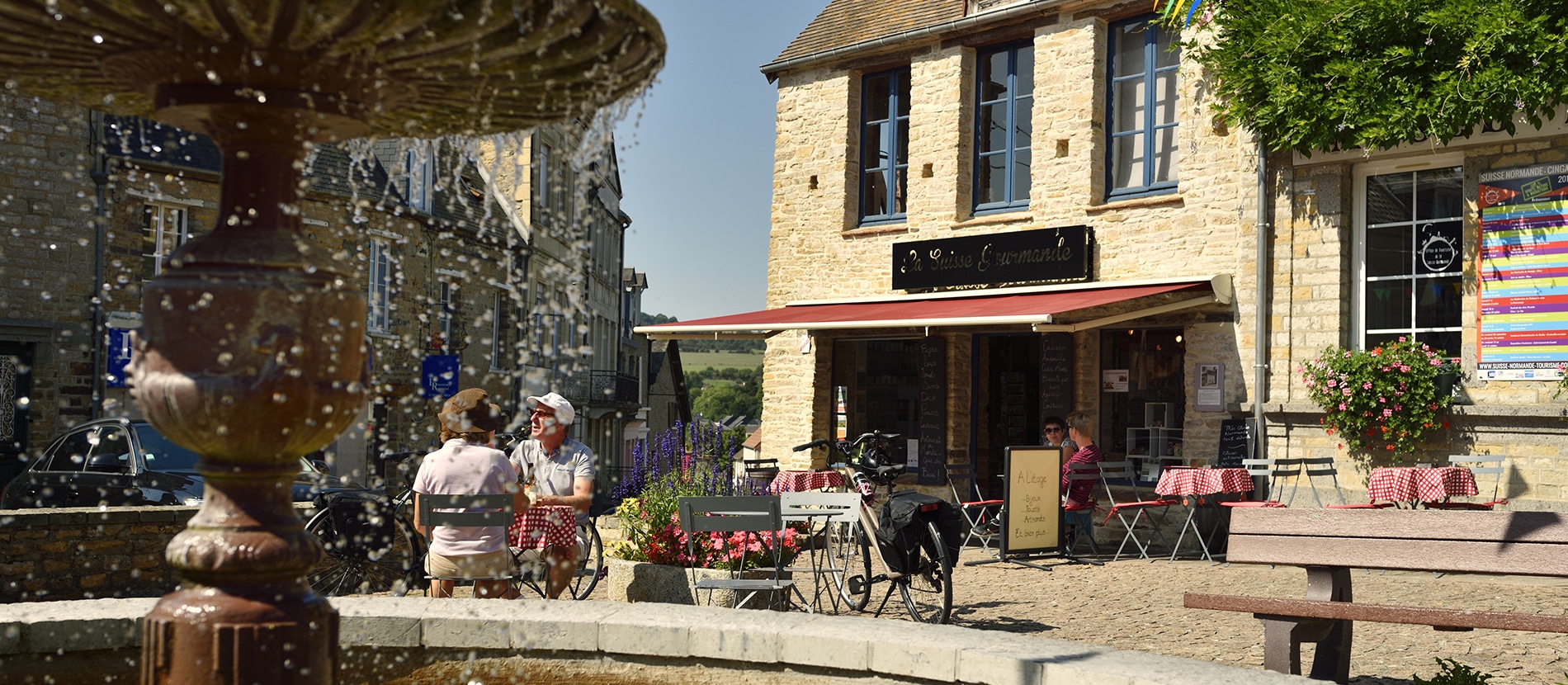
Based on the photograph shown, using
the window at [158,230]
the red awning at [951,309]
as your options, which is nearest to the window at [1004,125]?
the red awning at [951,309]

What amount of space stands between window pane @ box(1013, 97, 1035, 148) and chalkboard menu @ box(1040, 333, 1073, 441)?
220 centimetres

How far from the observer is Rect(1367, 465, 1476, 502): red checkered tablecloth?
9.18 meters

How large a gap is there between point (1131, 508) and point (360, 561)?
22.3 feet

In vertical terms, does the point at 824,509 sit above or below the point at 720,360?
below

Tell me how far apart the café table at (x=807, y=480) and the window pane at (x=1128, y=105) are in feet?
14.9

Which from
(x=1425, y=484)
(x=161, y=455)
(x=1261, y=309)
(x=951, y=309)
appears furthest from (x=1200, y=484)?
(x=161, y=455)

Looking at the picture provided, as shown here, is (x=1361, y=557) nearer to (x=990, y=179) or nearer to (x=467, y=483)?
(x=467, y=483)

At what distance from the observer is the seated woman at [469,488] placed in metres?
6.09

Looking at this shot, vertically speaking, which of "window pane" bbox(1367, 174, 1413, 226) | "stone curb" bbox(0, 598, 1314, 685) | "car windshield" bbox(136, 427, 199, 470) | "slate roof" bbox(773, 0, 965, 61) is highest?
"slate roof" bbox(773, 0, 965, 61)

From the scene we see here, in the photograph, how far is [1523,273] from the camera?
32.9 ft

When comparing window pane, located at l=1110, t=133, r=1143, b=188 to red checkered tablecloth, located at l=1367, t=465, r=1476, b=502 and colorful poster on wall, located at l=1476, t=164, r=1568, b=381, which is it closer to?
colorful poster on wall, located at l=1476, t=164, r=1568, b=381

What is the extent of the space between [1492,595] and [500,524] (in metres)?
6.37

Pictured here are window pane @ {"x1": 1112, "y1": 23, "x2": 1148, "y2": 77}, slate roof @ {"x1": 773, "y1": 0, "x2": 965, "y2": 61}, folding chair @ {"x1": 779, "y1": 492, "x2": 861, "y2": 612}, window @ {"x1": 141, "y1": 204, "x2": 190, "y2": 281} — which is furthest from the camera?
window @ {"x1": 141, "y1": 204, "x2": 190, "y2": 281}

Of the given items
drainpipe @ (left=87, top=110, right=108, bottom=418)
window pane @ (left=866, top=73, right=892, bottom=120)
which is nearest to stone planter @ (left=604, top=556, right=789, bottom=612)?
window pane @ (left=866, top=73, right=892, bottom=120)
